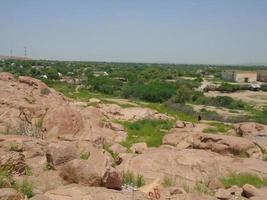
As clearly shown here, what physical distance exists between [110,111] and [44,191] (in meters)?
25.8

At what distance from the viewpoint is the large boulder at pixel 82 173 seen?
29.9 ft

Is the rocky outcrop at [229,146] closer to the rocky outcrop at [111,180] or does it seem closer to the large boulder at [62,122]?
the large boulder at [62,122]

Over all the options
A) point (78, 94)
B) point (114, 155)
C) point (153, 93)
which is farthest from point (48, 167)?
point (153, 93)

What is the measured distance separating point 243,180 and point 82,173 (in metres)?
6.50

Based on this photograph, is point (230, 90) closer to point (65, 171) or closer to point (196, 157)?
point (196, 157)

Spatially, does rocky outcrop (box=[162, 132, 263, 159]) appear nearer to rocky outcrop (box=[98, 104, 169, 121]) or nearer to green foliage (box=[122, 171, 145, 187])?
green foliage (box=[122, 171, 145, 187])

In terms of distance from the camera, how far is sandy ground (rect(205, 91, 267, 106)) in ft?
228

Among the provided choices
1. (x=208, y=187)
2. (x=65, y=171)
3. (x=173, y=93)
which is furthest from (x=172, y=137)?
(x=173, y=93)

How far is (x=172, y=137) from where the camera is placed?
21.8m

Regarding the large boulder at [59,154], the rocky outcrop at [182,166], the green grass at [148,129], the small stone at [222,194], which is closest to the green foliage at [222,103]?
the green grass at [148,129]

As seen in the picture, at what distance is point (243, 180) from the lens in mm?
13805

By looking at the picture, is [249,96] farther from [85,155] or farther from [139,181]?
[85,155]

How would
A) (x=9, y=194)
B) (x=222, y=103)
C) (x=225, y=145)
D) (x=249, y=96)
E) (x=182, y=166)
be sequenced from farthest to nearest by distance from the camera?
(x=249, y=96) → (x=222, y=103) → (x=225, y=145) → (x=182, y=166) → (x=9, y=194)

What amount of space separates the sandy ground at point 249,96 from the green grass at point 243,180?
52.4m
